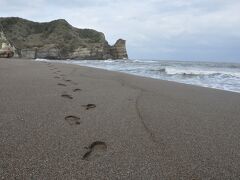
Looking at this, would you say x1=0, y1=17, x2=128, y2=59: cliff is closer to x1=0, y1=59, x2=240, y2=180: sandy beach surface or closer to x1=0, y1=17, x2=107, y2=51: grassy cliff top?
x1=0, y1=17, x2=107, y2=51: grassy cliff top

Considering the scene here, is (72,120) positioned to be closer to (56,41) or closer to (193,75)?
(193,75)

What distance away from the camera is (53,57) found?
5156cm

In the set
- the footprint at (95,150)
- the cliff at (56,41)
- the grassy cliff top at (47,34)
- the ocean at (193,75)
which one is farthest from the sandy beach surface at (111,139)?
the grassy cliff top at (47,34)

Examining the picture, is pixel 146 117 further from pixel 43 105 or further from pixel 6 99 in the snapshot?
pixel 6 99

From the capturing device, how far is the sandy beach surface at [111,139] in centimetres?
157

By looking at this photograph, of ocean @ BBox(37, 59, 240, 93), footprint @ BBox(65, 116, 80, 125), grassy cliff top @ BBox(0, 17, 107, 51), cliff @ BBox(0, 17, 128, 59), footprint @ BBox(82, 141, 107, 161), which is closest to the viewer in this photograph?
footprint @ BBox(82, 141, 107, 161)

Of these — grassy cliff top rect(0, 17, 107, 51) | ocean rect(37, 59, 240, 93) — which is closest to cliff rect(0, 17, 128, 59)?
grassy cliff top rect(0, 17, 107, 51)

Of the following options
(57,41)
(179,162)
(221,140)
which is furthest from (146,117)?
(57,41)

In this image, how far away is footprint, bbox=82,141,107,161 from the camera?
172 cm

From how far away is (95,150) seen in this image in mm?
1867

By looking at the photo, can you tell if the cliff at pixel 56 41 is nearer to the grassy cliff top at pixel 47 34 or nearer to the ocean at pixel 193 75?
the grassy cliff top at pixel 47 34

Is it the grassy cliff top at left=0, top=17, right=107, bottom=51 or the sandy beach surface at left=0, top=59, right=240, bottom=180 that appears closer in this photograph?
the sandy beach surface at left=0, top=59, right=240, bottom=180

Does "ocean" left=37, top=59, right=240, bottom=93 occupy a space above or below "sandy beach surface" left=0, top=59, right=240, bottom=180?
below

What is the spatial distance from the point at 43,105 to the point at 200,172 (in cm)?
186
